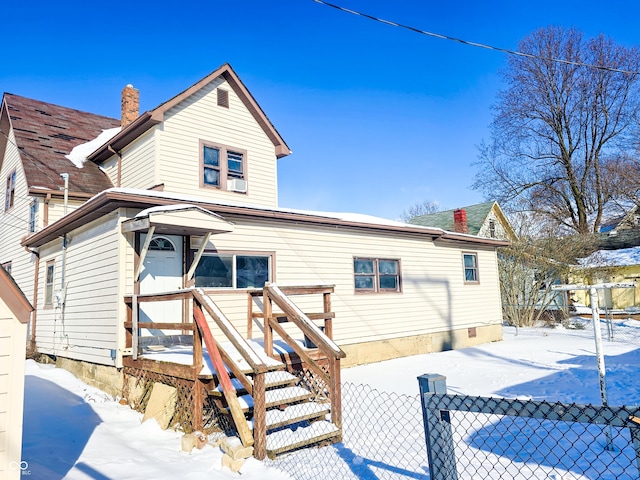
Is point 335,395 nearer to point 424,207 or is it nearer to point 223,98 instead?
point 223,98

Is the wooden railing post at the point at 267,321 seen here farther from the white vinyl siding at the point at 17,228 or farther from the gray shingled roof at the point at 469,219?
the gray shingled roof at the point at 469,219

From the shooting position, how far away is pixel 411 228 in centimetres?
1259

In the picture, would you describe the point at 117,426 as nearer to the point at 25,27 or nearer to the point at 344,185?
the point at 25,27

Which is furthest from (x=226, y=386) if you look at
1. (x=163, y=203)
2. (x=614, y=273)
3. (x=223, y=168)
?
(x=614, y=273)

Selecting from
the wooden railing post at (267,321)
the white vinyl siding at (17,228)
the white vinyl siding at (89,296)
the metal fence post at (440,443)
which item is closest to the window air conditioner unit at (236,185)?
the white vinyl siding at (89,296)

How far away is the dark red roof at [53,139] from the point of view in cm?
1208

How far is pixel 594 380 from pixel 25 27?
648 inches

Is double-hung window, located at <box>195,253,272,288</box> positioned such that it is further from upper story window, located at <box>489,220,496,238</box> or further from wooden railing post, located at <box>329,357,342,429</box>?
upper story window, located at <box>489,220,496,238</box>

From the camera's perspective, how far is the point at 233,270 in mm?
9250

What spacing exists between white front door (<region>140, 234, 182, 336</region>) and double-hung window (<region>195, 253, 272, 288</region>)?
0.46 meters

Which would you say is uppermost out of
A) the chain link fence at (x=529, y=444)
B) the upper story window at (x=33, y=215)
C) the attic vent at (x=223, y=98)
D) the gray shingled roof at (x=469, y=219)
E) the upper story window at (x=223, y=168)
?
the attic vent at (x=223, y=98)

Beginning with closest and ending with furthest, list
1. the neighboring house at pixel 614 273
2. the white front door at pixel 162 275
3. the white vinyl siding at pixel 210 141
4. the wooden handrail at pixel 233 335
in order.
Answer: the wooden handrail at pixel 233 335 < the white front door at pixel 162 275 < the white vinyl siding at pixel 210 141 < the neighboring house at pixel 614 273

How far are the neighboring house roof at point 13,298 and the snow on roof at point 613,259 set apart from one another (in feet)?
88.3

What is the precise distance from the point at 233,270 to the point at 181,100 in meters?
4.93
